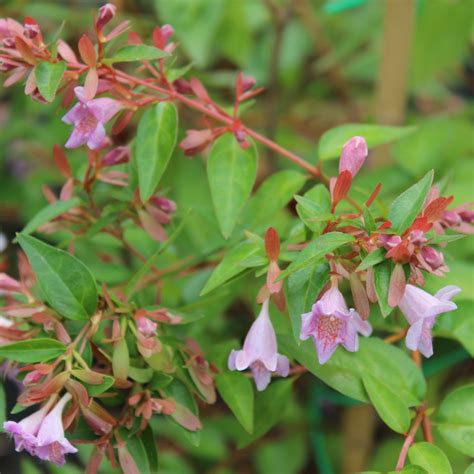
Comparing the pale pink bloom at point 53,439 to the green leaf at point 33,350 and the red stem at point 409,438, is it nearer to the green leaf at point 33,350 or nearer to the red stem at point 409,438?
the green leaf at point 33,350

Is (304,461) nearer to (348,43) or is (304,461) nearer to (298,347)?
(298,347)

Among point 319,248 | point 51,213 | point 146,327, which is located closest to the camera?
point 319,248

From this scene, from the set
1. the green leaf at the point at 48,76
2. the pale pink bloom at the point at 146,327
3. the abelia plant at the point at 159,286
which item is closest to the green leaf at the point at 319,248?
the abelia plant at the point at 159,286

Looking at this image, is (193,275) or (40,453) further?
(193,275)

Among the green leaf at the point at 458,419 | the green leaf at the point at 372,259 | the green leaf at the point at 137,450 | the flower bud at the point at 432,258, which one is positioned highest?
the green leaf at the point at 372,259

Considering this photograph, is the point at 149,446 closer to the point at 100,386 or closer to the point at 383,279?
the point at 100,386

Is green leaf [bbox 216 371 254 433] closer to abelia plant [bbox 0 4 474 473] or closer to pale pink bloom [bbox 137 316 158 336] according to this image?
abelia plant [bbox 0 4 474 473]

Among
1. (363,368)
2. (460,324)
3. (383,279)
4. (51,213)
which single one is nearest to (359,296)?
(383,279)

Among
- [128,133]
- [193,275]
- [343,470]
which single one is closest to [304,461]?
[343,470]
